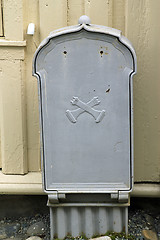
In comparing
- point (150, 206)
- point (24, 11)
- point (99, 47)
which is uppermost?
point (24, 11)

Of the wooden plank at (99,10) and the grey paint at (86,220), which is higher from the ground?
the wooden plank at (99,10)

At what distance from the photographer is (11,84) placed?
3477 mm

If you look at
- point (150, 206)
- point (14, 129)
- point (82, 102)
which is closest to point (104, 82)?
point (82, 102)

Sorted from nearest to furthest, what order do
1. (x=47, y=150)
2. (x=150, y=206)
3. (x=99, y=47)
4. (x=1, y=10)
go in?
(x=99, y=47) → (x=47, y=150) → (x=1, y=10) → (x=150, y=206)

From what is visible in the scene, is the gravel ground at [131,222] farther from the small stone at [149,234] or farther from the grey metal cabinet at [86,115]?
the grey metal cabinet at [86,115]

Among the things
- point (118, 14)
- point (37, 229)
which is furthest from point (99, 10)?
point (37, 229)

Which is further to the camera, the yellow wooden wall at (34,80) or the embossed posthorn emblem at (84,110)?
the yellow wooden wall at (34,80)

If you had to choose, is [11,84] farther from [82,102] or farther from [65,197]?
[65,197]

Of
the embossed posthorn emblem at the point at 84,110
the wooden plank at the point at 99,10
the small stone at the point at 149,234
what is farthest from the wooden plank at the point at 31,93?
the small stone at the point at 149,234

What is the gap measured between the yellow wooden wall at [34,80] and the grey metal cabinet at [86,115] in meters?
0.51

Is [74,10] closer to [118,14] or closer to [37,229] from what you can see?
[118,14]

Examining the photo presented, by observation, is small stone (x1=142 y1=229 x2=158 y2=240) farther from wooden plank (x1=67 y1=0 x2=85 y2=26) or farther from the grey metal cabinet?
wooden plank (x1=67 y1=0 x2=85 y2=26)

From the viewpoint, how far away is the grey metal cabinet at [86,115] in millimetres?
2826

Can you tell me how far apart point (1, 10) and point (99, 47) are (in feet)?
3.56
